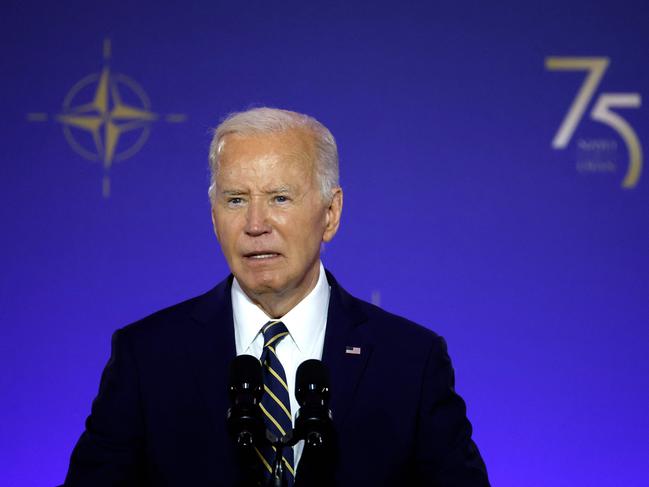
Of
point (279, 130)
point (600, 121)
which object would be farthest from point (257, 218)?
point (600, 121)

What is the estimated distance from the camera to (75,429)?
344 cm

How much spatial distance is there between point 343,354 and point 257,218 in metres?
0.34

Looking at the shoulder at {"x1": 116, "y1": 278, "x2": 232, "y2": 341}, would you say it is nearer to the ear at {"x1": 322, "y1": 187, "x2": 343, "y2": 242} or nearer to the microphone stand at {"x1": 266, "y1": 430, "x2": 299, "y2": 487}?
the ear at {"x1": 322, "y1": 187, "x2": 343, "y2": 242}

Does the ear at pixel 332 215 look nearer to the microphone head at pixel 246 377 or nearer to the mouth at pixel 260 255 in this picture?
the mouth at pixel 260 255

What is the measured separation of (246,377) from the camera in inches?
52.7

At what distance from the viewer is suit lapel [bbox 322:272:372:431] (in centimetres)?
177

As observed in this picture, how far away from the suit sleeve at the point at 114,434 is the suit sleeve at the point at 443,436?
0.55 m

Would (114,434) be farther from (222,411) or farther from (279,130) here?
(279,130)

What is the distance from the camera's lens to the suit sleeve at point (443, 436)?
5.53 ft

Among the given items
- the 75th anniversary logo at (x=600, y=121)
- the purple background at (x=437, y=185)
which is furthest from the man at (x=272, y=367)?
the 75th anniversary logo at (x=600, y=121)

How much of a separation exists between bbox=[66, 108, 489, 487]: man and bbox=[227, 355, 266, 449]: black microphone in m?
0.37

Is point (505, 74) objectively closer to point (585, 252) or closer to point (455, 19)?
point (455, 19)

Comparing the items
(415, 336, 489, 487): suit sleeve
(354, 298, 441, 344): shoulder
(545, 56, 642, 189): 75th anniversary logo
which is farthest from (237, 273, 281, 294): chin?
(545, 56, 642, 189): 75th anniversary logo

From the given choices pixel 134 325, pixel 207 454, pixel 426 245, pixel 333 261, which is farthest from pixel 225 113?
pixel 207 454
